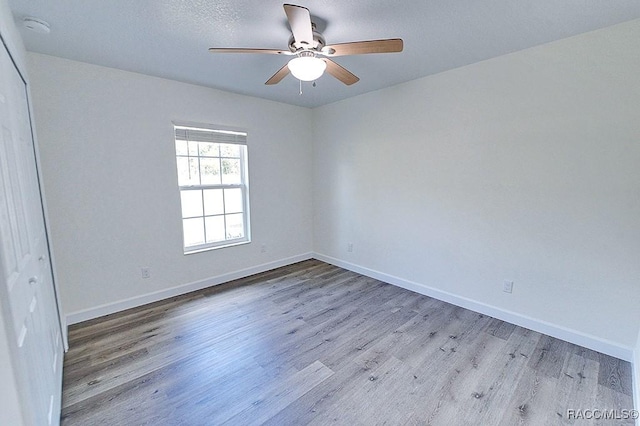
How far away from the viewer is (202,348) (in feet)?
7.16

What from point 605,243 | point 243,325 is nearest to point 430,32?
point 605,243

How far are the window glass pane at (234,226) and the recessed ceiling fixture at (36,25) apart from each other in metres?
2.24

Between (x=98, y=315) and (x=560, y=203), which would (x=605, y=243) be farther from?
(x=98, y=315)

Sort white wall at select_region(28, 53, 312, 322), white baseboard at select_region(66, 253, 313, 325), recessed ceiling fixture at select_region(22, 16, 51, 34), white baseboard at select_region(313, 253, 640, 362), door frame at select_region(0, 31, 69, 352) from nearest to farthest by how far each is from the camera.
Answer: recessed ceiling fixture at select_region(22, 16, 51, 34) → door frame at select_region(0, 31, 69, 352) → white baseboard at select_region(313, 253, 640, 362) → white wall at select_region(28, 53, 312, 322) → white baseboard at select_region(66, 253, 313, 325)

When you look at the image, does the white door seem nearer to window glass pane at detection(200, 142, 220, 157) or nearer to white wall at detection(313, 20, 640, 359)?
window glass pane at detection(200, 142, 220, 157)

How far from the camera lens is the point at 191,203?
127 inches

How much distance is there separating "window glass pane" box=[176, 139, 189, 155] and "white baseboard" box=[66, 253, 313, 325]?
4.98 ft

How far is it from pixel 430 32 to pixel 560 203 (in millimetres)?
1682

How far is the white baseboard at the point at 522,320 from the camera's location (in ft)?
6.73

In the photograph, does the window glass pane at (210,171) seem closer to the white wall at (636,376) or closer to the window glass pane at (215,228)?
the window glass pane at (215,228)

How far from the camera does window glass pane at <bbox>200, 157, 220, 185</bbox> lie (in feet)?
10.8

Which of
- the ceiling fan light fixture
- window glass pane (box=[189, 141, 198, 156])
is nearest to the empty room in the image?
the ceiling fan light fixture

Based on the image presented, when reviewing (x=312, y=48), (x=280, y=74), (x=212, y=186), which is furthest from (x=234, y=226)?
(x=312, y=48)

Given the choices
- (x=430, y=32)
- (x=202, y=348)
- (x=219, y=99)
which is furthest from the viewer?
(x=219, y=99)
